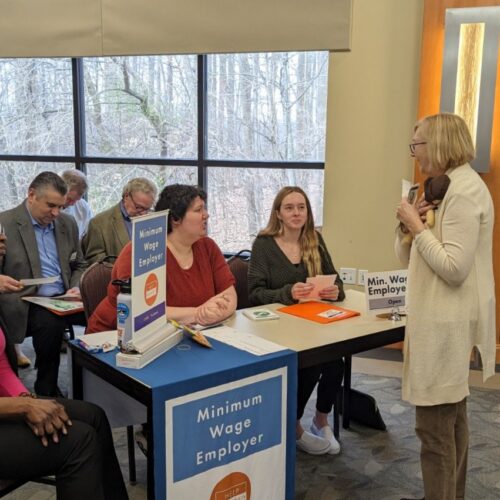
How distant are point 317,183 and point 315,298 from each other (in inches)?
73.0

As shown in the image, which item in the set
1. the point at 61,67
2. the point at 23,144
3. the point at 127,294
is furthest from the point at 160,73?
the point at 127,294

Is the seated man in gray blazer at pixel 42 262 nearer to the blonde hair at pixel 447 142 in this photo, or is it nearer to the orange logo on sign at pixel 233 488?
the orange logo on sign at pixel 233 488

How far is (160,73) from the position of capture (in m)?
4.74

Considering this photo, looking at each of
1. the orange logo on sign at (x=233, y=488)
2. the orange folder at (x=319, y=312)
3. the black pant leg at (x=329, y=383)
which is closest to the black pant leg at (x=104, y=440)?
the orange logo on sign at (x=233, y=488)


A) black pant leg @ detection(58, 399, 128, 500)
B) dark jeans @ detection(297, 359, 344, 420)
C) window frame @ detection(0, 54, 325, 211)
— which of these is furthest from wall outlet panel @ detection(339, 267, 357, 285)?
black pant leg @ detection(58, 399, 128, 500)

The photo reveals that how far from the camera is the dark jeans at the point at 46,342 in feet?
10.6

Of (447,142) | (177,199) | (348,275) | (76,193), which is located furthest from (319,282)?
(76,193)

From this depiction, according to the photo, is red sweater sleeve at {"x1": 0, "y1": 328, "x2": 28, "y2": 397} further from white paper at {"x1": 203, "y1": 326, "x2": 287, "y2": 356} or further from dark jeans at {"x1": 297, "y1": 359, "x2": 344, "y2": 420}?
dark jeans at {"x1": 297, "y1": 359, "x2": 344, "y2": 420}

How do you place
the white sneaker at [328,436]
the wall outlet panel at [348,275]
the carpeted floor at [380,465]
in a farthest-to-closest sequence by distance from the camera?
the wall outlet panel at [348,275]
the white sneaker at [328,436]
the carpeted floor at [380,465]

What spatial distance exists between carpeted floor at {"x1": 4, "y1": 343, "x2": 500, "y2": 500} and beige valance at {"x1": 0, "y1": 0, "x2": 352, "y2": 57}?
2.34 metres

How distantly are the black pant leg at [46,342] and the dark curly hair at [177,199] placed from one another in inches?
42.1

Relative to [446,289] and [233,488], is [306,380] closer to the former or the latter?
[233,488]

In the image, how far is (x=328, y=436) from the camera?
2906 mm

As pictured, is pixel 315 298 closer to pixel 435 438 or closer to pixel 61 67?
pixel 435 438
